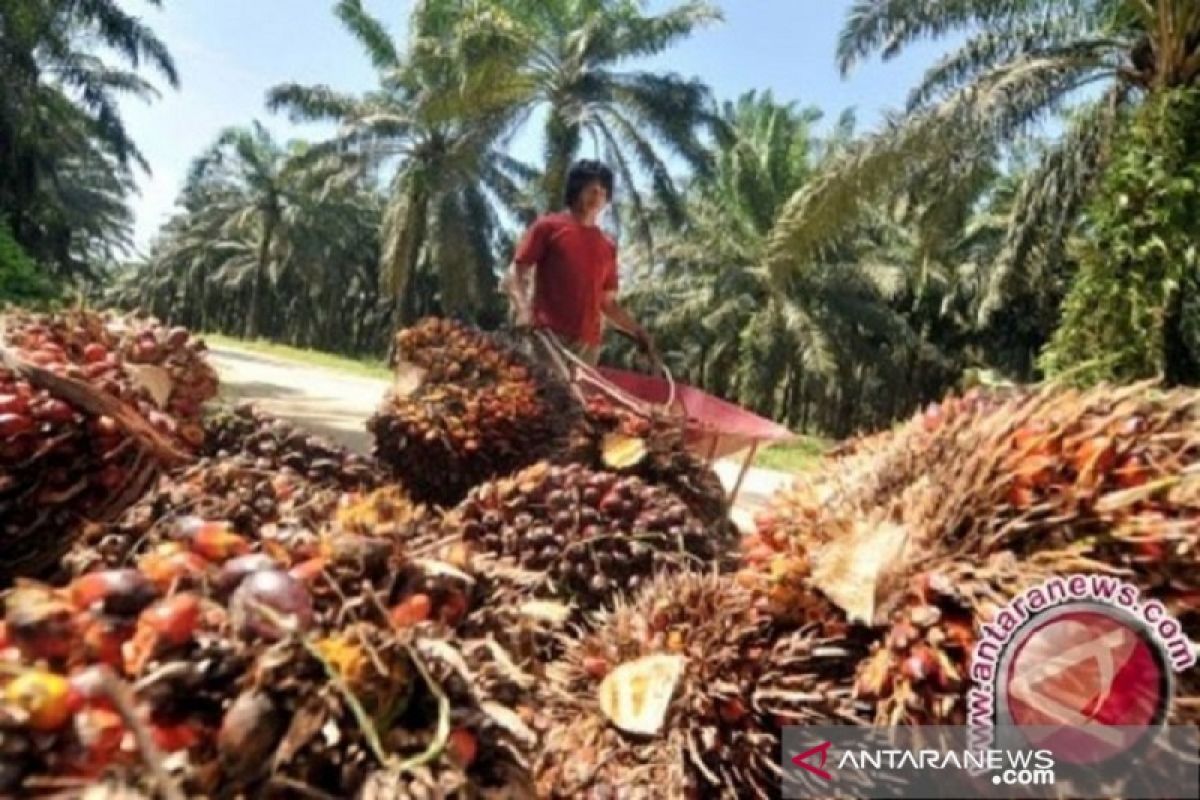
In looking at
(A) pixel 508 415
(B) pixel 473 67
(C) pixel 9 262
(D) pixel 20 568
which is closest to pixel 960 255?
(B) pixel 473 67

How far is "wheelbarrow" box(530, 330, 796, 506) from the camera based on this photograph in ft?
10.9

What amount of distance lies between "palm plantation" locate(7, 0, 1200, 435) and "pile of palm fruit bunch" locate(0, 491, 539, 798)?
52.4 inches

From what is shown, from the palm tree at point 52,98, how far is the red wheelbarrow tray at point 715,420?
15682 millimetres

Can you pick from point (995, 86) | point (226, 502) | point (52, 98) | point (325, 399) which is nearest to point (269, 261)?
point (52, 98)

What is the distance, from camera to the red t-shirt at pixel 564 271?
14.1 feet

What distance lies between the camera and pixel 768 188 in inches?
1058

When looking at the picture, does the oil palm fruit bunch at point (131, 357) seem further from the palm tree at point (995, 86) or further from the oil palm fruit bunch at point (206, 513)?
the palm tree at point (995, 86)

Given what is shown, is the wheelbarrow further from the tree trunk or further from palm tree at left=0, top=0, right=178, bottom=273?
the tree trunk

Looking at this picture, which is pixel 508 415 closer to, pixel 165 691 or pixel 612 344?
pixel 165 691

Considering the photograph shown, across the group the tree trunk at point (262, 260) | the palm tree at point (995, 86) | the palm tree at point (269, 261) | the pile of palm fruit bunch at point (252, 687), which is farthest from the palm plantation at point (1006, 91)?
the tree trunk at point (262, 260)

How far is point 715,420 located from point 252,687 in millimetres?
3370

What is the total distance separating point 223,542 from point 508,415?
2.24 metres

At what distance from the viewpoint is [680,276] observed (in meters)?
32.0

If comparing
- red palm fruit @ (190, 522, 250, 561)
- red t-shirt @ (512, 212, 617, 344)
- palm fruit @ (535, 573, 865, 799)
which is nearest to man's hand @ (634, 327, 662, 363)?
red t-shirt @ (512, 212, 617, 344)
